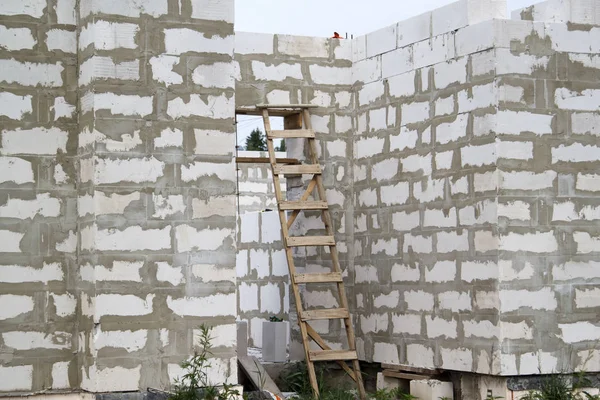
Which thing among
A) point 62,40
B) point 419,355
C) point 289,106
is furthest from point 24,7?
point 419,355

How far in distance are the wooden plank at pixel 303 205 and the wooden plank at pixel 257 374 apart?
158 centimetres

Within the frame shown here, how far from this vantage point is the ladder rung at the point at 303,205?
10508mm

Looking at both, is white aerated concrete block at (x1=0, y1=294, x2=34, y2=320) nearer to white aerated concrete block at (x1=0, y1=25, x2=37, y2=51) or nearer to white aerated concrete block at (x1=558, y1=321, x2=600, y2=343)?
white aerated concrete block at (x1=0, y1=25, x2=37, y2=51)

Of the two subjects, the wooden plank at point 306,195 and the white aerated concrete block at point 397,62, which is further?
the wooden plank at point 306,195

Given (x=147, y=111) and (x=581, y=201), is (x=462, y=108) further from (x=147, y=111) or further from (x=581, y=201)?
(x=147, y=111)

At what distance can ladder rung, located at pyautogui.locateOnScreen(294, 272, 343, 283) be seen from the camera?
10.4 m

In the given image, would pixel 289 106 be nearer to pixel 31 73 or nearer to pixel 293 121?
pixel 293 121

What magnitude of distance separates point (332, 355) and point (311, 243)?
1120 millimetres

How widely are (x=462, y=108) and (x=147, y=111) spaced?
10.3ft

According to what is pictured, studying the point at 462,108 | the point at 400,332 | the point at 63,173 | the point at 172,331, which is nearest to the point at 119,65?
the point at 63,173

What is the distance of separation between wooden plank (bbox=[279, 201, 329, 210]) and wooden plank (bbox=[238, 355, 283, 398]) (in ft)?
5.19

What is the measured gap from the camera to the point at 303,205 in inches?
417

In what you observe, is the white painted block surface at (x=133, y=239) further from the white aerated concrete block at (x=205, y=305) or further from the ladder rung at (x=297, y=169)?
the ladder rung at (x=297, y=169)

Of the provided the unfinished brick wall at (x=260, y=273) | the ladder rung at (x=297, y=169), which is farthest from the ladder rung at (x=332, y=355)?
the unfinished brick wall at (x=260, y=273)
